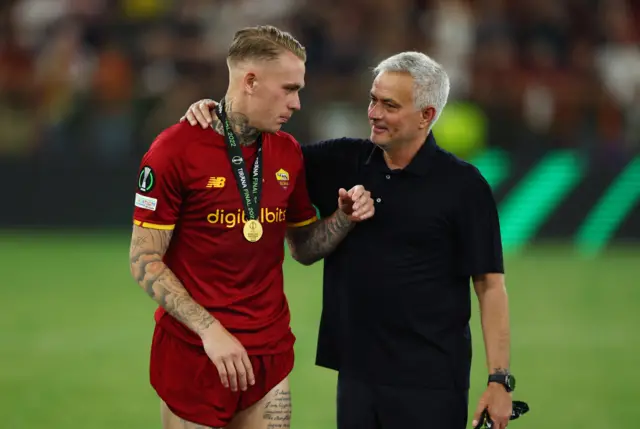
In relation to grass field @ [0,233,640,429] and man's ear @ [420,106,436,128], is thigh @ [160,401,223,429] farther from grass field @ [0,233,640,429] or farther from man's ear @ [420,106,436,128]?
grass field @ [0,233,640,429]

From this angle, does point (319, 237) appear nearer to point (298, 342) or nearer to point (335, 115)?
point (298, 342)

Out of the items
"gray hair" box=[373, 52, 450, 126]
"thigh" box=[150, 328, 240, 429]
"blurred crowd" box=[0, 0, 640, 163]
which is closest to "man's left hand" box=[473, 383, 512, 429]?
"thigh" box=[150, 328, 240, 429]

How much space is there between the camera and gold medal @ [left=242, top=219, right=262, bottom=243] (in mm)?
4734

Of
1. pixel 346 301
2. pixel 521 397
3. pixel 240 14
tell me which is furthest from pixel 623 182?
pixel 346 301

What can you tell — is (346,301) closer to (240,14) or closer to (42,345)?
(42,345)

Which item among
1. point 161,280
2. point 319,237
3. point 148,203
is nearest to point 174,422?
point 161,280

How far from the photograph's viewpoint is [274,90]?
15.4 feet

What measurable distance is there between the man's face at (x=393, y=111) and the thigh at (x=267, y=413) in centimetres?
122

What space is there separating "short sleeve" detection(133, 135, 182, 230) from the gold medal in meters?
0.31

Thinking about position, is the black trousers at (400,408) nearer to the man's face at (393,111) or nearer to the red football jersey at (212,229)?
the red football jersey at (212,229)

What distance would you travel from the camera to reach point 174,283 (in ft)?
15.1

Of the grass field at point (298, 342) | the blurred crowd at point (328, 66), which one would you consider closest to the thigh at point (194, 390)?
the grass field at point (298, 342)

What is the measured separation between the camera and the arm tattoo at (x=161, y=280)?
455cm

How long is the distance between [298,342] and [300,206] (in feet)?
17.1
